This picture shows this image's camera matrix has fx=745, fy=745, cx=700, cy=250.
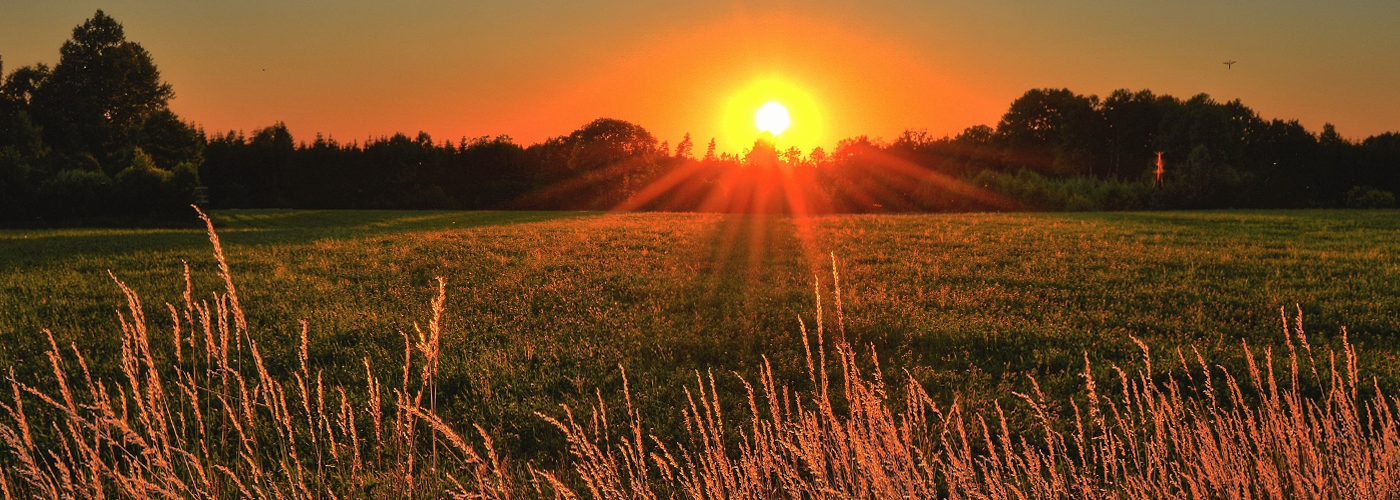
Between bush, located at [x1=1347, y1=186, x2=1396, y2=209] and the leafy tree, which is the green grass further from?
the leafy tree

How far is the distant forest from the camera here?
113 ft

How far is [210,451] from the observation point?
4.35 m

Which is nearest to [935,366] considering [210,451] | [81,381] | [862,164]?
[210,451]

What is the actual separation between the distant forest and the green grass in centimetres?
1619

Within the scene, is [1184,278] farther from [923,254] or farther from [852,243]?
[852,243]

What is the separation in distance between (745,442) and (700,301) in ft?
17.1

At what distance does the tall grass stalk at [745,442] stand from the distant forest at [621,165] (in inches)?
930

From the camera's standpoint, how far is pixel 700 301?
8.25 m

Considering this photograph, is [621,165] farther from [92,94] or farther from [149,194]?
[92,94]

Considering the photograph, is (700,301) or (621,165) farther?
(621,165)

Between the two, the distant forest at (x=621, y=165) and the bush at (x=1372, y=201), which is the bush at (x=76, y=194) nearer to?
the distant forest at (x=621, y=165)

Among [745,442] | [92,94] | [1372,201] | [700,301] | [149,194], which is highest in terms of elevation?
[92,94]

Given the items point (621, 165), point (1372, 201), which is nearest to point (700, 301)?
point (621, 165)

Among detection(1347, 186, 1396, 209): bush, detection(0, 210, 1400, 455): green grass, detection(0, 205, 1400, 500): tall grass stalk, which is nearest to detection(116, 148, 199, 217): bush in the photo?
detection(0, 210, 1400, 455): green grass
